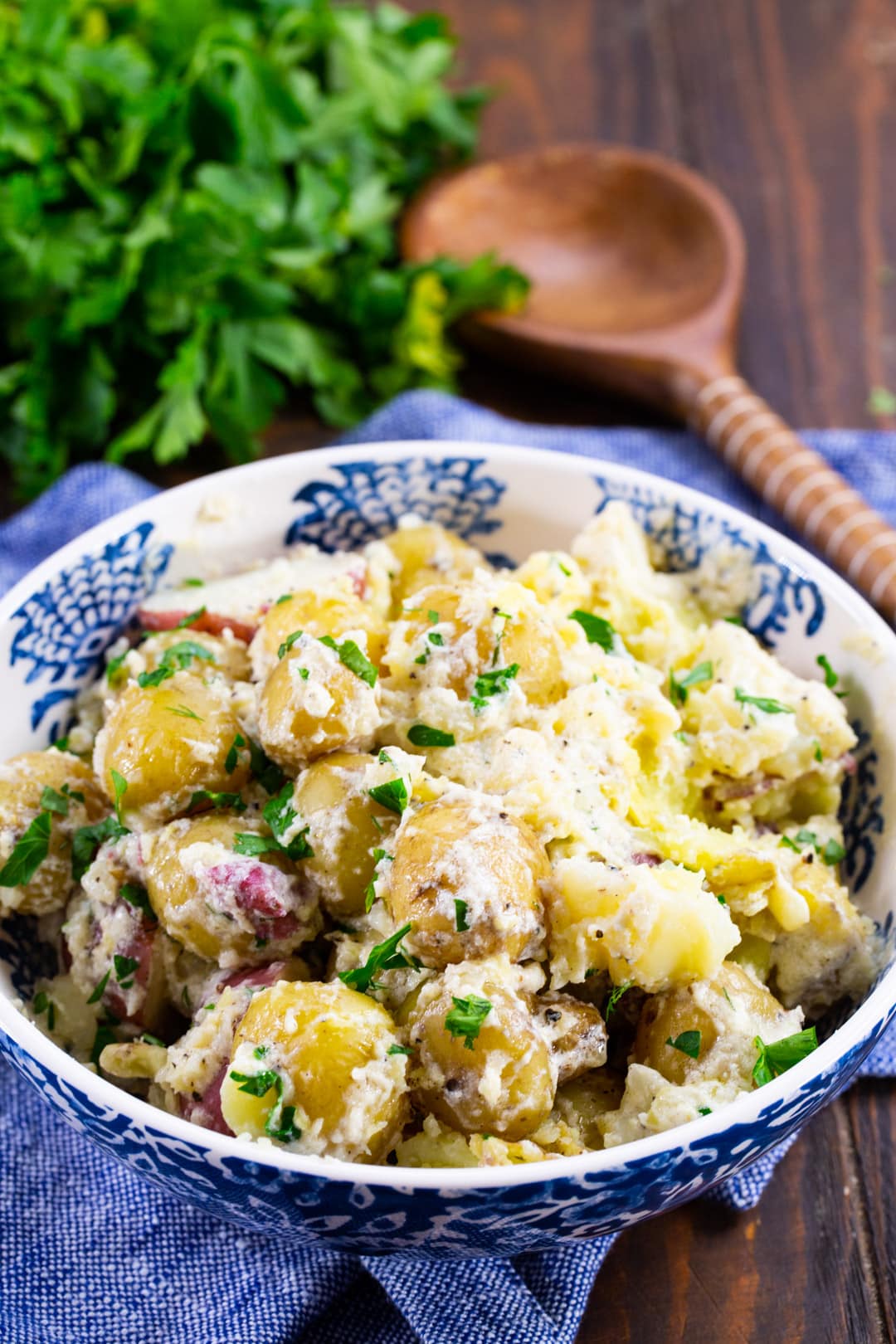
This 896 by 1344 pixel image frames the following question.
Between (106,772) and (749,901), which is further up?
(106,772)

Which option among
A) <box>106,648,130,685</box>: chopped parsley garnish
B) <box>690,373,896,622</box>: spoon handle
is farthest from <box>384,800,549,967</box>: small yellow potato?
<box>690,373,896,622</box>: spoon handle

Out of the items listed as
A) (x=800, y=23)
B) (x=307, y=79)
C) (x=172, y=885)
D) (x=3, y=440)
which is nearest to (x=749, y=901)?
(x=172, y=885)

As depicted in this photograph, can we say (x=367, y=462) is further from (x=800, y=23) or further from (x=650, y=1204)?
(x=800, y=23)

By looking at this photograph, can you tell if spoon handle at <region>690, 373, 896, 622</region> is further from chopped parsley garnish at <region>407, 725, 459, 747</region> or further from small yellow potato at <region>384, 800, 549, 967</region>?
small yellow potato at <region>384, 800, 549, 967</region>

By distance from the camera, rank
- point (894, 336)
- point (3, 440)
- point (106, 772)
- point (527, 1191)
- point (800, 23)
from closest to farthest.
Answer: point (527, 1191) → point (106, 772) → point (3, 440) → point (894, 336) → point (800, 23)

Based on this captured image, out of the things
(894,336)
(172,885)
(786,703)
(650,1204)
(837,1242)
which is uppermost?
(172,885)

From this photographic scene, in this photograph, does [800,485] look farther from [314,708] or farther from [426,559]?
[314,708]

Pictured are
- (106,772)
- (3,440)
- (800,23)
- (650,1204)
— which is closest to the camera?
(650,1204)

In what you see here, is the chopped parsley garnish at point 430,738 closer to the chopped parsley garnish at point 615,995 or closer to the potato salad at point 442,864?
the potato salad at point 442,864

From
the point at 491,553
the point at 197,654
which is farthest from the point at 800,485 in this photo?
the point at 197,654
